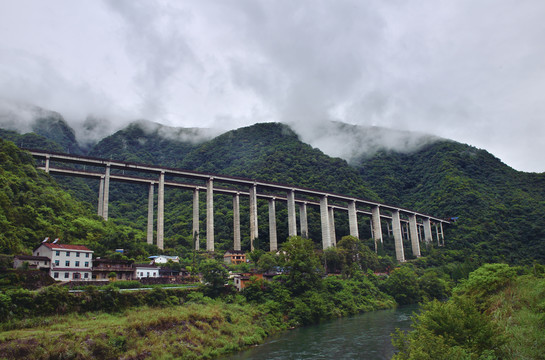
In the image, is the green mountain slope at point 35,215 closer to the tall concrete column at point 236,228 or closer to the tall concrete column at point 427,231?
the tall concrete column at point 236,228

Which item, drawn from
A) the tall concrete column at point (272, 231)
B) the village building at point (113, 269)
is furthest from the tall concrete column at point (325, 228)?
the village building at point (113, 269)

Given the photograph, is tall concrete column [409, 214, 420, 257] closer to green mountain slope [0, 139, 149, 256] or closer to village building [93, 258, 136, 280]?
Answer: green mountain slope [0, 139, 149, 256]

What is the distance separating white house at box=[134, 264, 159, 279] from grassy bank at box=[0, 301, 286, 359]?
11052mm

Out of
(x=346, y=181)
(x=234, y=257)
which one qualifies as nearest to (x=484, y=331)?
(x=234, y=257)

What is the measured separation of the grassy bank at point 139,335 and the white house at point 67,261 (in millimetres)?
8867

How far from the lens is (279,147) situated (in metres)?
140

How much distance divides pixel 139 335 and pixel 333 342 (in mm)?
16144

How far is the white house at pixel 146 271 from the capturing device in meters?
44.1

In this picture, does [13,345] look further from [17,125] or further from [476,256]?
[17,125]

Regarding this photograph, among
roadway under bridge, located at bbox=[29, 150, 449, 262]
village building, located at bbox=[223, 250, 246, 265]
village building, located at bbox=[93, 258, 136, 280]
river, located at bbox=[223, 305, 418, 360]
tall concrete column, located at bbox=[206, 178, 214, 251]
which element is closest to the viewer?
river, located at bbox=[223, 305, 418, 360]

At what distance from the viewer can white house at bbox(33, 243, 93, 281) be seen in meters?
35.7

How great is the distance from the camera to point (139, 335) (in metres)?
27.1

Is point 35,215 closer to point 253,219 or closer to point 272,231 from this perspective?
point 253,219

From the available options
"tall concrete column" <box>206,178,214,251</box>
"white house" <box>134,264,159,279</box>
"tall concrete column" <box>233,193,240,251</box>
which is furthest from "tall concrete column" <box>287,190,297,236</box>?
"white house" <box>134,264,159,279</box>
